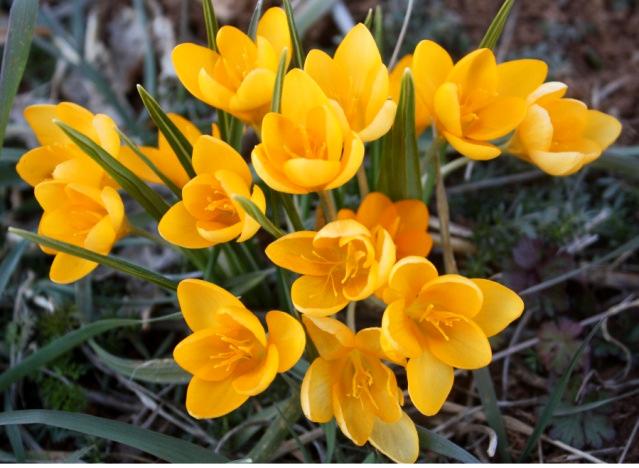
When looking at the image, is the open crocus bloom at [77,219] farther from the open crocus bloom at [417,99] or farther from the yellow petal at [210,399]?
the open crocus bloom at [417,99]

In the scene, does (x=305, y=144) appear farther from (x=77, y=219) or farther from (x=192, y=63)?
(x=77, y=219)

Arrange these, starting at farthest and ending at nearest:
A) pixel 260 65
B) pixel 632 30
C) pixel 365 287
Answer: pixel 632 30 < pixel 260 65 < pixel 365 287

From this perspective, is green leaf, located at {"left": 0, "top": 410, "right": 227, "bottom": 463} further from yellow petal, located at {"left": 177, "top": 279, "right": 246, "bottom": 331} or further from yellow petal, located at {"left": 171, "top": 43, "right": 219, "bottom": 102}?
yellow petal, located at {"left": 171, "top": 43, "right": 219, "bottom": 102}

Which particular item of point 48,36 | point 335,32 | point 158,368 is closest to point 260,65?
point 158,368

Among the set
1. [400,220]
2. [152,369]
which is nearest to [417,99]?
[400,220]

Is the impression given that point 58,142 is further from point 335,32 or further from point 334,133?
point 335,32

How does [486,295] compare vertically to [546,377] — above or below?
above
